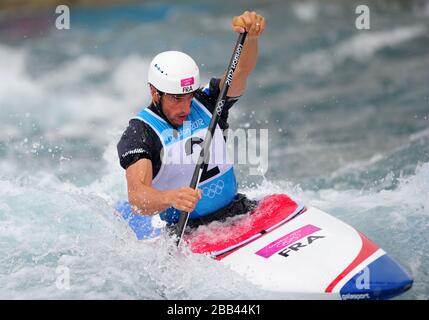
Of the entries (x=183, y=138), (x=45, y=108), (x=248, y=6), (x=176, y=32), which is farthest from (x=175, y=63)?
(x=248, y=6)

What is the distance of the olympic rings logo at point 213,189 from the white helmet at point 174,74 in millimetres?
577

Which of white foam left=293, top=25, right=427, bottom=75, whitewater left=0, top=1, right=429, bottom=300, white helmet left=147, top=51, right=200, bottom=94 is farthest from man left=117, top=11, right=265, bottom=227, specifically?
white foam left=293, top=25, right=427, bottom=75

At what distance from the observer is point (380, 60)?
1120cm

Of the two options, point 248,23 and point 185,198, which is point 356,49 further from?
point 185,198

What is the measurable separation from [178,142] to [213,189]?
14.1 inches

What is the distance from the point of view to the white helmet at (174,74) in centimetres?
445

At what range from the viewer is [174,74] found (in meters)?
4.45

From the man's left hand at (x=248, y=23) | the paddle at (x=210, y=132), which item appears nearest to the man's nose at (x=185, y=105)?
the paddle at (x=210, y=132)

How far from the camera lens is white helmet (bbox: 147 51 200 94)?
445cm

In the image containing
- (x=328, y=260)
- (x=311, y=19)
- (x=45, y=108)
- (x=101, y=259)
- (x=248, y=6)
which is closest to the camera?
(x=328, y=260)

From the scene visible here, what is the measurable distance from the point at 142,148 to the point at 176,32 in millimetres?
8314

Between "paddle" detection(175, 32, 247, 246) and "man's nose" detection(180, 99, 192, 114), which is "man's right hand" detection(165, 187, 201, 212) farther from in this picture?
"man's nose" detection(180, 99, 192, 114)

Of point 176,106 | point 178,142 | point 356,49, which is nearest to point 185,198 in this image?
point 178,142

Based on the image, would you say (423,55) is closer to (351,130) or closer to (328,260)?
(351,130)
